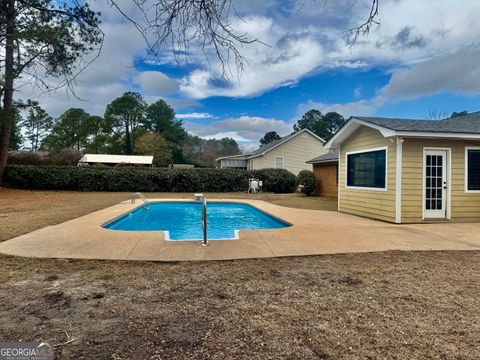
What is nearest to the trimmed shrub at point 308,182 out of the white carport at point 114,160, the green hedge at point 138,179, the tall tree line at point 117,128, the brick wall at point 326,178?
the brick wall at point 326,178

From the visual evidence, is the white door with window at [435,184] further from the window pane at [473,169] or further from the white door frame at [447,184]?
the window pane at [473,169]

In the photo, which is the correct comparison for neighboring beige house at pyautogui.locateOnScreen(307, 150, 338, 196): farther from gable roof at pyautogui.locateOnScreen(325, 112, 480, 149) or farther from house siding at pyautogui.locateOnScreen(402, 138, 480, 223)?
house siding at pyautogui.locateOnScreen(402, 138, 480, 223)

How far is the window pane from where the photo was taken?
944 centimetres

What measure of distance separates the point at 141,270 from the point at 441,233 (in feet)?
22.6

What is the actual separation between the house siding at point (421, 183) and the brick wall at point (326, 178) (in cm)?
850

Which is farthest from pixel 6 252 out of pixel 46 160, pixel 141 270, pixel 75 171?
pixel 46 160

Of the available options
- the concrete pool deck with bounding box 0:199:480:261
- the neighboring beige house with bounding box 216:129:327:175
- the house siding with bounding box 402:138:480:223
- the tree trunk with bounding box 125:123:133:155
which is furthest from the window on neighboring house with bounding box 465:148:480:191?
the tree trunk with bounding box 125:123:133:155

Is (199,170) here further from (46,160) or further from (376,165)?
(376,165)

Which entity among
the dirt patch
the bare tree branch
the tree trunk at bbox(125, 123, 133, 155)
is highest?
the tree trunk at bbox(125, 123, 133, 155)

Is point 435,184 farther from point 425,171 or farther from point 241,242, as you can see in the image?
point 241,242

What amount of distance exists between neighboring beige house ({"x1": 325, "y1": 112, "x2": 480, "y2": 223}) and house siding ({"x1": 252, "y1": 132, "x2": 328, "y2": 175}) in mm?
18108

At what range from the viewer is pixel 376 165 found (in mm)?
10117

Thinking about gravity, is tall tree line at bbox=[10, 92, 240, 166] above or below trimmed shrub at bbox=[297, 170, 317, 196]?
above

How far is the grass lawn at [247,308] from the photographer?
2.47m
